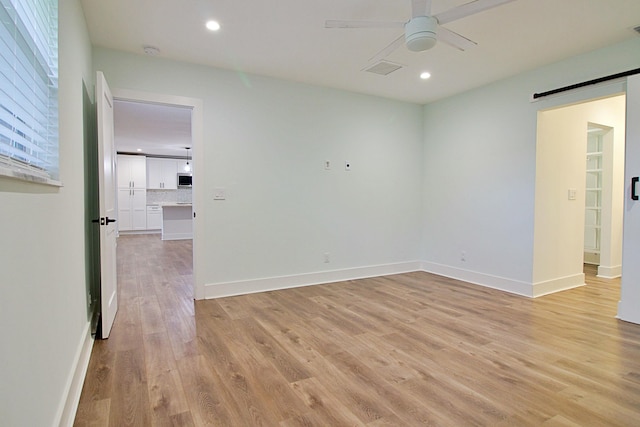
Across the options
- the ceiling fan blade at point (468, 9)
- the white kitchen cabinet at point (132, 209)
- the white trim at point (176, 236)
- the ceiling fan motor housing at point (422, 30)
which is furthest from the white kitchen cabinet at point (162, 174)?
the ceiling fan blade at point (468, 9)

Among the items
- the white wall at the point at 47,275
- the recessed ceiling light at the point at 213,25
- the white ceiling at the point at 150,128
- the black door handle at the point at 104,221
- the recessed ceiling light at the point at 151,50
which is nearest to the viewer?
the white wall at the point at 47,275

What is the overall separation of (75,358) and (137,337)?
2.60 feet

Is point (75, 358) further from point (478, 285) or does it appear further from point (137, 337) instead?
point (478, 285)

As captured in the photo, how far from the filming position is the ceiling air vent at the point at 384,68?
140 inches

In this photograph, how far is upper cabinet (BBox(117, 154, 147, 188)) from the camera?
388 inches

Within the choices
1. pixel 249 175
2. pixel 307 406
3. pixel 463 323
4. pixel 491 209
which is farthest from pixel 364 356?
pixel 491 209

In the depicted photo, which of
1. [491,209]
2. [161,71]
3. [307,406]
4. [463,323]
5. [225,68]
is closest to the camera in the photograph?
[307,406]

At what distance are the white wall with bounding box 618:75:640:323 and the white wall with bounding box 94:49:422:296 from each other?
8.26ft

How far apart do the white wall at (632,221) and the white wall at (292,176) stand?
2517mm

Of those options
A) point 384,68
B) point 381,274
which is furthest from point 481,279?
point 384,68

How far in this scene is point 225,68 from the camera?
→ 3725 mm

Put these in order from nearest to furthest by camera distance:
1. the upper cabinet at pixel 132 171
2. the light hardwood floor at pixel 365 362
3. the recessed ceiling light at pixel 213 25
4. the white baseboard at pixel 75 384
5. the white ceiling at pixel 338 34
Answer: the white baseboard at pixel 75 384
the light hardwood floor at pixel 365 362
the white ceiling at pixel 338 34
the recessed ceiling light at pixel 213 25
the upper cabinet at pixel 132 171

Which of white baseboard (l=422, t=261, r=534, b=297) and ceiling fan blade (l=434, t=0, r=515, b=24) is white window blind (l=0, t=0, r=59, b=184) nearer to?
ceiling fan blade (l=434, t=0, r=515, b=24)

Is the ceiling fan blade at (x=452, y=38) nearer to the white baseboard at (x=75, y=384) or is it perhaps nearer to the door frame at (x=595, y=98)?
the door frame at (x=595, y=98)
